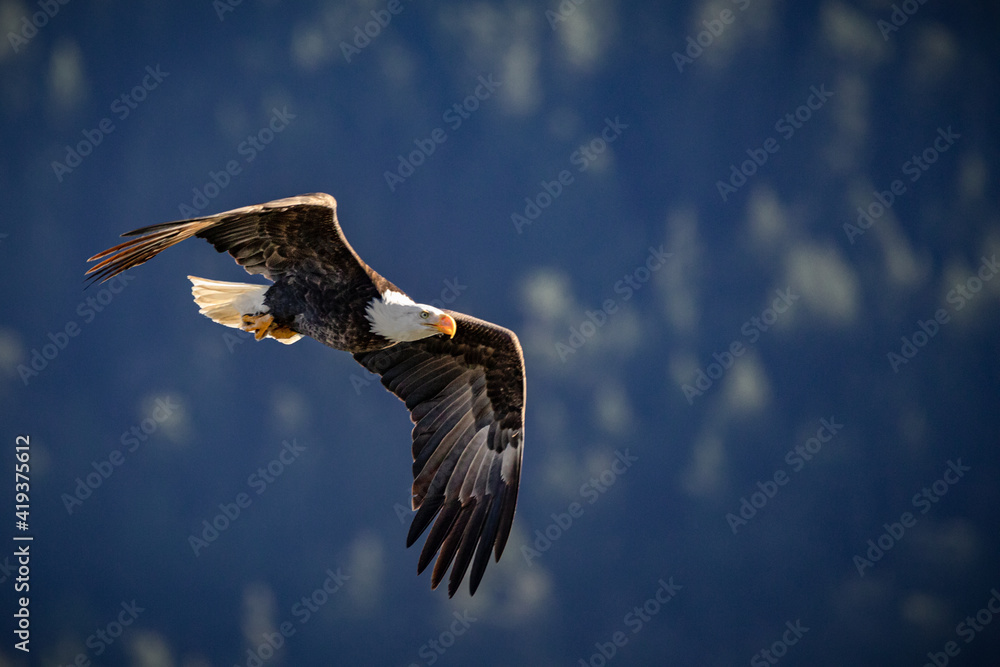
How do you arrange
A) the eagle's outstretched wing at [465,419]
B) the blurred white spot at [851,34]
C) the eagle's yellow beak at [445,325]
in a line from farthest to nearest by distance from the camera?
1. the blurred white spot at [851,34]
2. the eagle's outstretched wing at [465,419]
3. the eagle's yellow beak at [445,325]

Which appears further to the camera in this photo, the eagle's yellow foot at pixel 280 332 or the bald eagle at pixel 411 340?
the eagle's yellow foot at pixel 280 332

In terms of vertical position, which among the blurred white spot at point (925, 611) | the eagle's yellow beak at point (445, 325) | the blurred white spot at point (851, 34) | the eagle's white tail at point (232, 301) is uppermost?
the blurred white spot at point (851, 34)

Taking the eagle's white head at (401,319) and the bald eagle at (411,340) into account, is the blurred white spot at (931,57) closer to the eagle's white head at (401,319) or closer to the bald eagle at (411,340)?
the bald eagle at (411,340)

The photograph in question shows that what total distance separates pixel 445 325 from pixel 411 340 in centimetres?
31

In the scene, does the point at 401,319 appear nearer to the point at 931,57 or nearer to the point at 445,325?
the point at 445,325

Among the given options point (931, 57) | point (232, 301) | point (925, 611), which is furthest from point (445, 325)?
point (931, 57)

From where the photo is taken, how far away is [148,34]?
35.4 ft

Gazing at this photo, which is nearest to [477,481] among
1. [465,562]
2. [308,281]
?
[465,562]

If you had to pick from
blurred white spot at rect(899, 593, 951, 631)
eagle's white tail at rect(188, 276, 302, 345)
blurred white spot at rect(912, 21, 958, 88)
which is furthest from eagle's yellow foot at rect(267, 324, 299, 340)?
blurred white spot at rect(912, 21, 958, 88)

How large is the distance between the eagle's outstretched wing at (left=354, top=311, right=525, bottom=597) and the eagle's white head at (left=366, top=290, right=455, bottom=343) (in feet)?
1.61

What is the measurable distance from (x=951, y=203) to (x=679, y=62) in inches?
135

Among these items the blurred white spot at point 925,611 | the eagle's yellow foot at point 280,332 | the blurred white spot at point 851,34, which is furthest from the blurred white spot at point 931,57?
the eagle's yellow foot at point 280,332

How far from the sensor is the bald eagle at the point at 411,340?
594 centimetres

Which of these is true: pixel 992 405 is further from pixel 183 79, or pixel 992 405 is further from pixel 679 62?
pixel 183 79
